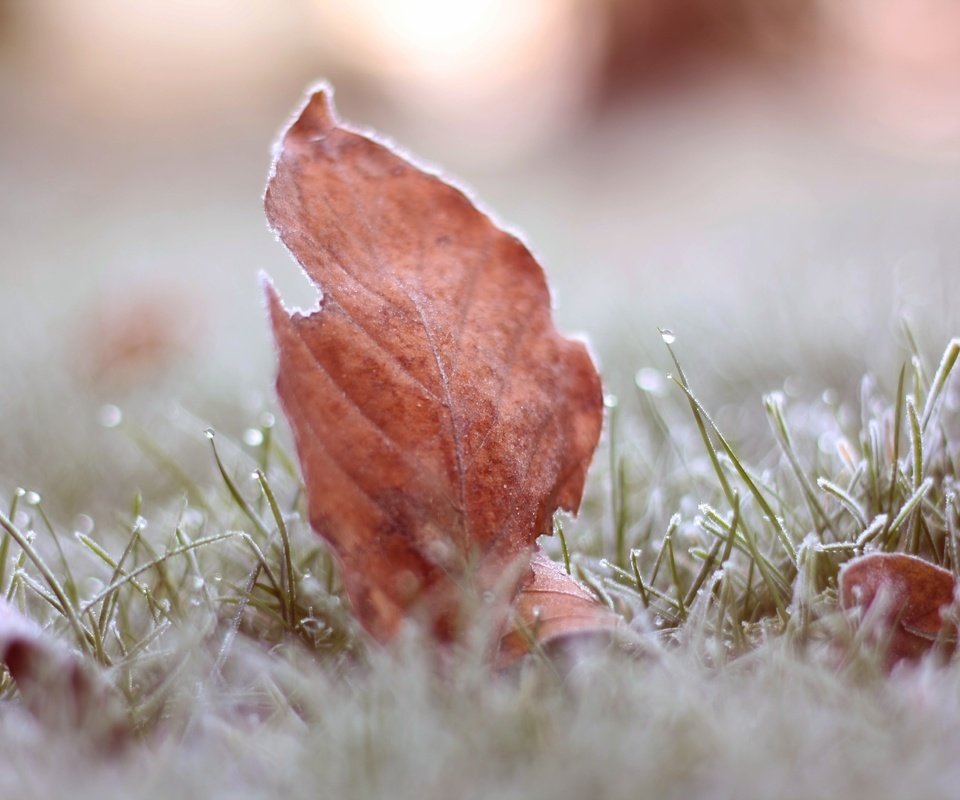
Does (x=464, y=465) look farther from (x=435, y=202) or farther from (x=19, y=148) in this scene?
(x=19, y=148)

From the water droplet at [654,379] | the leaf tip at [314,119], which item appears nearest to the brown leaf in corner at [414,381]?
the leaf tip at [314,119]

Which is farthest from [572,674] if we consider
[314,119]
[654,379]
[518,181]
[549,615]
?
[518,181]

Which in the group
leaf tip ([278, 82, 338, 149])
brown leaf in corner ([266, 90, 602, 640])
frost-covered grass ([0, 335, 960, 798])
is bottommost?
frost-covered grass ([0, 335, 960, 798])

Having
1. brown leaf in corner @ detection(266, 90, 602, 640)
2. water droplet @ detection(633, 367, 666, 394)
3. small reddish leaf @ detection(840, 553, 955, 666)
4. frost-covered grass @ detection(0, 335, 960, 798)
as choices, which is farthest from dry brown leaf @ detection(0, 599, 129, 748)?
water droplet @ detection(633, 367, 666, 394)

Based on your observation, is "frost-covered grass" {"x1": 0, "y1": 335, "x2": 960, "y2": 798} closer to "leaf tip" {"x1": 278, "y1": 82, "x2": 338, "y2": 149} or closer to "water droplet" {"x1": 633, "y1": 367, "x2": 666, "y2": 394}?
"leaf tip" {"x1": 278, "y1": 82, "x2": 338, "y2": 149}

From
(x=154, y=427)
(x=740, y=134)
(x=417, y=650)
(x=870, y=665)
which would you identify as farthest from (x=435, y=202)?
(x=740, y=134)

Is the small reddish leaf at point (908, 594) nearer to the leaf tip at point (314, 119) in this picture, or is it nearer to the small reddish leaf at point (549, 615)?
the small reddish leaf at point (549, 615)
